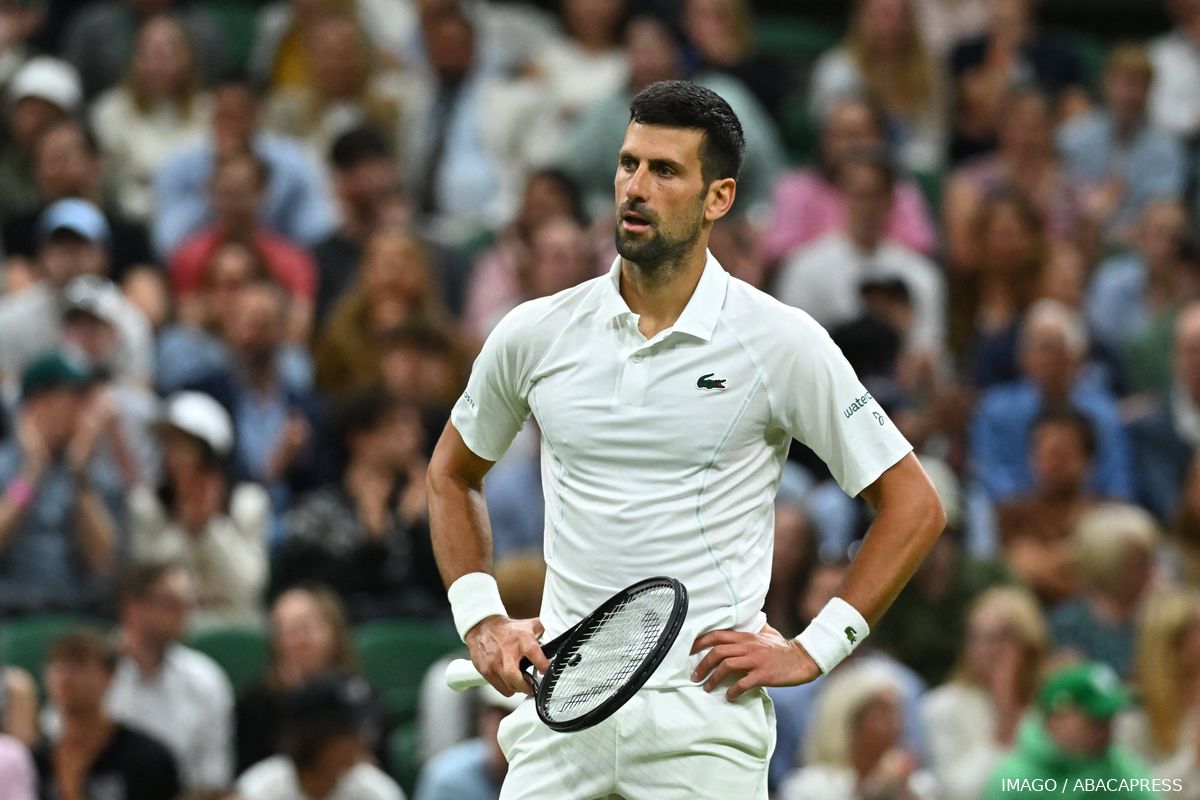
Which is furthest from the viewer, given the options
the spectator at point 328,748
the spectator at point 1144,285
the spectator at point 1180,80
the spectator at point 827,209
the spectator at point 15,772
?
the spectator at point 1180,80

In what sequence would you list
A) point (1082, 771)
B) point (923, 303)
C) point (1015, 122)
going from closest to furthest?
point (1082, 771)
point (923, 303)
point (1015, 122)

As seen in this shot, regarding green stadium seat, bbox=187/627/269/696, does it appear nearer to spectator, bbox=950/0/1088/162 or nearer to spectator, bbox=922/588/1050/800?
spectator, bbox=922/588/1050/800

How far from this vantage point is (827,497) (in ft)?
26.0

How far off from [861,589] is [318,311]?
5.64 meters

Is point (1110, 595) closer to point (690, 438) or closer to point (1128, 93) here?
point (1128, 93)

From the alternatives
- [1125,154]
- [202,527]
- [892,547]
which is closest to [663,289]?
[892,547]

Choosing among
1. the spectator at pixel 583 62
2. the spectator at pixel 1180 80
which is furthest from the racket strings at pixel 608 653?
the spectator at pixel 1180 80

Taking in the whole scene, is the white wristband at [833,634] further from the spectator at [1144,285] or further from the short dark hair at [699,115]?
the spectator at [1144,285]

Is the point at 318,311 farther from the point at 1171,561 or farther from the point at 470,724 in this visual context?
the point at 1171,561

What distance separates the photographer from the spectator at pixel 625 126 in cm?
991

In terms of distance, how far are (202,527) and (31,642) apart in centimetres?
79

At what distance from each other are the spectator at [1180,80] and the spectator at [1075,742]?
17.5 feet

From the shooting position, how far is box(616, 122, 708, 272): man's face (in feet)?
12.1

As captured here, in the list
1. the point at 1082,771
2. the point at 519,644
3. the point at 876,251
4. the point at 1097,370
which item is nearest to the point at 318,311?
the point at 876,251
